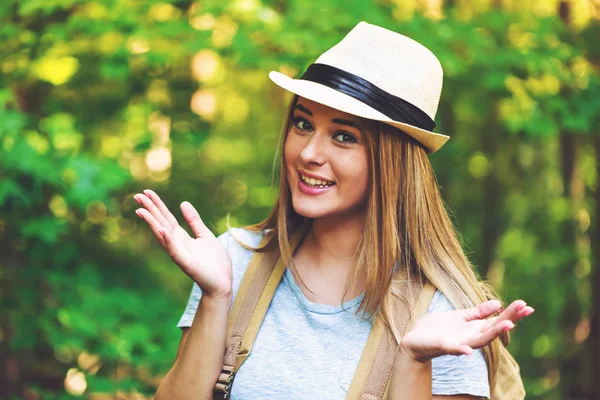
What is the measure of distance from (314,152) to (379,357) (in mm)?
635

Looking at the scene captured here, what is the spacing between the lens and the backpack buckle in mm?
2033

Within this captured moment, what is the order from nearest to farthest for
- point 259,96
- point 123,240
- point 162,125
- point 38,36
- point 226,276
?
point 226,276, point 38,36, point 162,125, point 123,240, point 259,96

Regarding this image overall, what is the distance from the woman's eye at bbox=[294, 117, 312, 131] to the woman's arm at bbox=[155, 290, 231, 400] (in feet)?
1.95

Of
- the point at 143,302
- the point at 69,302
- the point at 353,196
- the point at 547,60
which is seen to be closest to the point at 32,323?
the point at 69,302

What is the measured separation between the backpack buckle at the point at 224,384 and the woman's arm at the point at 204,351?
0.02 m

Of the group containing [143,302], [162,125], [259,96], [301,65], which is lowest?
[259,96]

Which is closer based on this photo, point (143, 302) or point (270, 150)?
point (143, 302)

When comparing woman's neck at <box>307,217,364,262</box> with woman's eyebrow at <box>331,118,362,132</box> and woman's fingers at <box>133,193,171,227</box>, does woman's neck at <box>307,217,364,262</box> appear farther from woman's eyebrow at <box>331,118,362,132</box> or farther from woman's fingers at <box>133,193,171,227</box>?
woman's fingers at <box>133,193,171,227</box>

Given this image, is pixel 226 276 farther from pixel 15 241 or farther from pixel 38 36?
pixel 38 36

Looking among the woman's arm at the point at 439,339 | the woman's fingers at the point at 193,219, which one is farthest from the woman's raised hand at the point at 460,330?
the woman's fingers at the point at 193,219

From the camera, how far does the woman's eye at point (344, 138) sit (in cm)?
214

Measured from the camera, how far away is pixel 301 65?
12.0ft

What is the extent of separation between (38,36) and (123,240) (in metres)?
1.46

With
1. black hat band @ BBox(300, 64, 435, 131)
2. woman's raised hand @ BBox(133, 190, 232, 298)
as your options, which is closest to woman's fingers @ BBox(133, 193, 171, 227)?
woman's raised hand @ BBox(133, 190, 232, 298)
